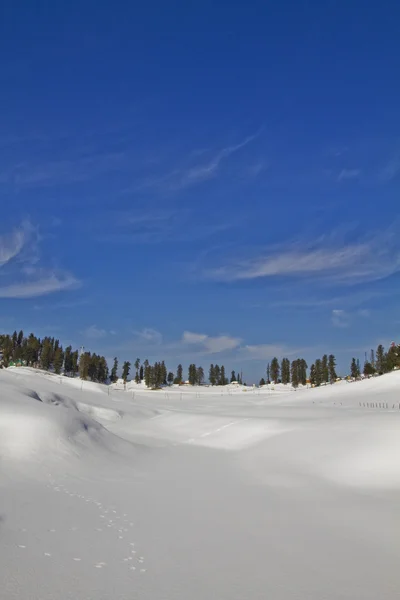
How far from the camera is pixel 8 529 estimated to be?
9.53 m

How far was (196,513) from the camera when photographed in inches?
507

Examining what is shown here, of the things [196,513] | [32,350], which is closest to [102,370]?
[32,350]

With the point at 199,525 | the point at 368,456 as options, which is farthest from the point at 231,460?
the point at 199,525

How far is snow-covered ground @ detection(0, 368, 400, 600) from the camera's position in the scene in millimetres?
7688

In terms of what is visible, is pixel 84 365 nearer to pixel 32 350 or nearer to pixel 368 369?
pixel 32 350

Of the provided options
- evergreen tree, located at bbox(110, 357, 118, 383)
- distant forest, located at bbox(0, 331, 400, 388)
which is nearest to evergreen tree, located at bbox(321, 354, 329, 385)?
distant forest, located at bbox(0, 331, 400, 388)

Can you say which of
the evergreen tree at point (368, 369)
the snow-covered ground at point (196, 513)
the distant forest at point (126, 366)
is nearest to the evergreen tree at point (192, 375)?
the distant forest at point (126, 366)

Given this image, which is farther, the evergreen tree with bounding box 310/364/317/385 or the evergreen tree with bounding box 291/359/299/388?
the evergreen tree with bounding box 291/359/299/388

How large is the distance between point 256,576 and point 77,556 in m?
3.30

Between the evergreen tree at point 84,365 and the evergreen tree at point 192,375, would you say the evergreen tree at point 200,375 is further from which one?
the evergreen tree at point 84,365

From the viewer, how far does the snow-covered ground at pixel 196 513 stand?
7688 mm

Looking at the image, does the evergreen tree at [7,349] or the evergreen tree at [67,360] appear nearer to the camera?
the evergreen tree at [7,349]

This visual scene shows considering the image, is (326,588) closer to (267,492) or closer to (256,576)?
(256,576)

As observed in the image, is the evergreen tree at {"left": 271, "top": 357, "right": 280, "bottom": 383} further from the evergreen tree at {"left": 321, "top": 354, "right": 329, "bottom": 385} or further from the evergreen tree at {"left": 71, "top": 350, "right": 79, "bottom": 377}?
the evergreen tree at {"left": 71, "top": 350, "right": 79, "bottom": 377}
